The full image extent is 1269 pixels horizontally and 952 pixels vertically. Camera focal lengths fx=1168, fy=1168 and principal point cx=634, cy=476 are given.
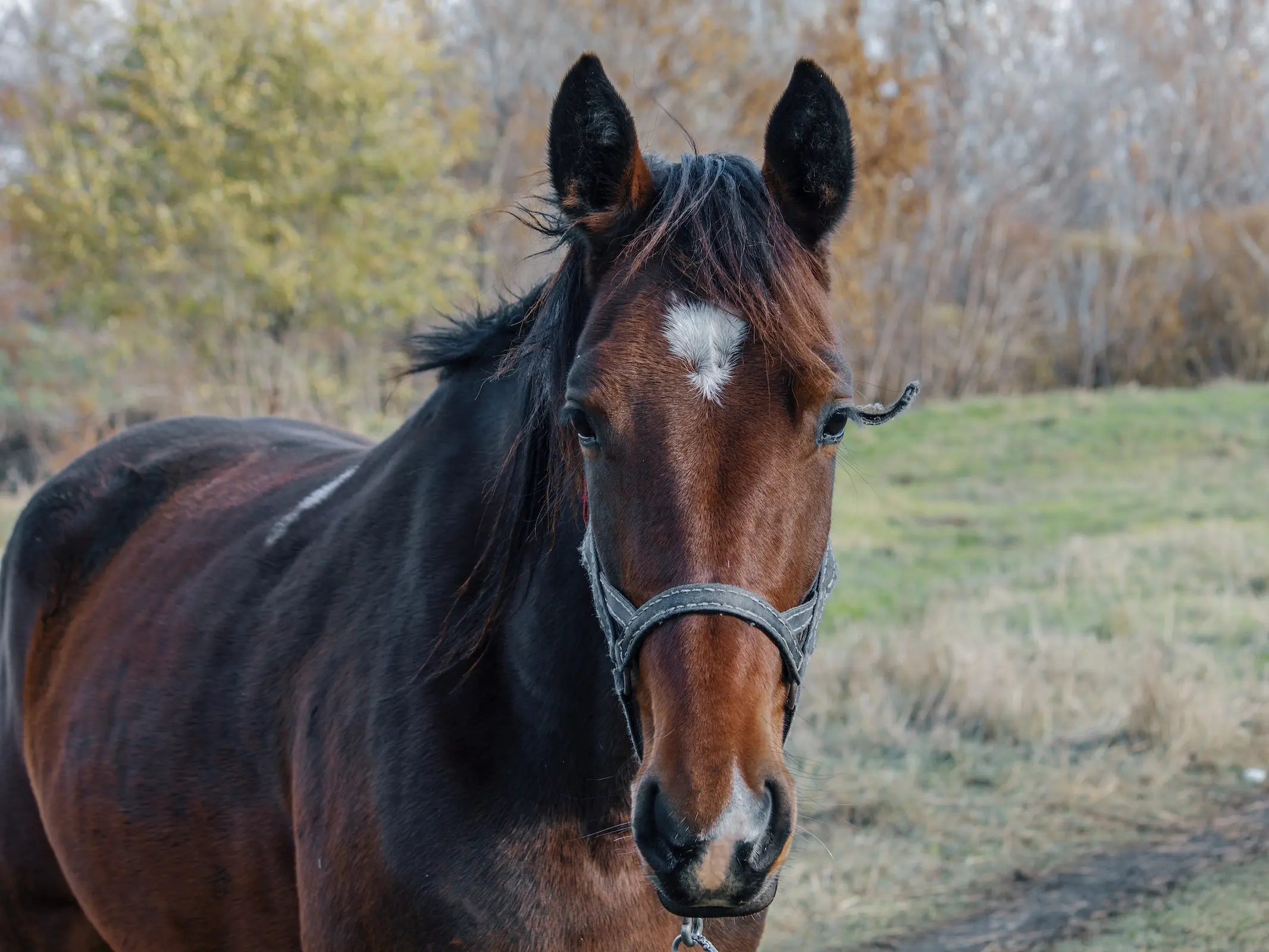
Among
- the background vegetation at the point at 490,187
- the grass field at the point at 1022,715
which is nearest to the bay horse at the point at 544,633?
the grass field at the point at 1022,715

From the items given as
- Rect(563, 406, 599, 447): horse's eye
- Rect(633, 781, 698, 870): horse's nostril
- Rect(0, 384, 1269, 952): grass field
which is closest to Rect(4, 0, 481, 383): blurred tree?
Rect(0, 384, 1269, 952): grass field

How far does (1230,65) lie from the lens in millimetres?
27734

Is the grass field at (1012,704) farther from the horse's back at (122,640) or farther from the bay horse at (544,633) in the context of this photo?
the horse's back at (122,640)

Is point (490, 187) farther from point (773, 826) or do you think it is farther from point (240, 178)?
point (773, 826)

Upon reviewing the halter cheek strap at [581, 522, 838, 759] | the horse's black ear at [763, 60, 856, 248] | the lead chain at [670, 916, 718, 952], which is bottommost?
the lead chain at [670, 916, 718, 952]

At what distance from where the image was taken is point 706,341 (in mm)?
1760

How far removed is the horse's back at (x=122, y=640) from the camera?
2566 millimetres

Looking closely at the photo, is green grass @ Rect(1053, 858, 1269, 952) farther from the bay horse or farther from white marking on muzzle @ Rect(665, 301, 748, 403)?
white marking on muzzle @ Rect(665, 301, 748, 403)

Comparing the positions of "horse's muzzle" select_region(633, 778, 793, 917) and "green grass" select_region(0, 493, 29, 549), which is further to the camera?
"green grass" select_region(0, 493, 29, 549)

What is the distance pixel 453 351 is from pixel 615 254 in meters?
0.65

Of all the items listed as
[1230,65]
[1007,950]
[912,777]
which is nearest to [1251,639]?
[912,777]

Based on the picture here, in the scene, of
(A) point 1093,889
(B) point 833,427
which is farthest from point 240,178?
(B) point 833,427

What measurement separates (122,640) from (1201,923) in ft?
11.3

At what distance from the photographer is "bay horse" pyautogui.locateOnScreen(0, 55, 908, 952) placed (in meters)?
1.66
